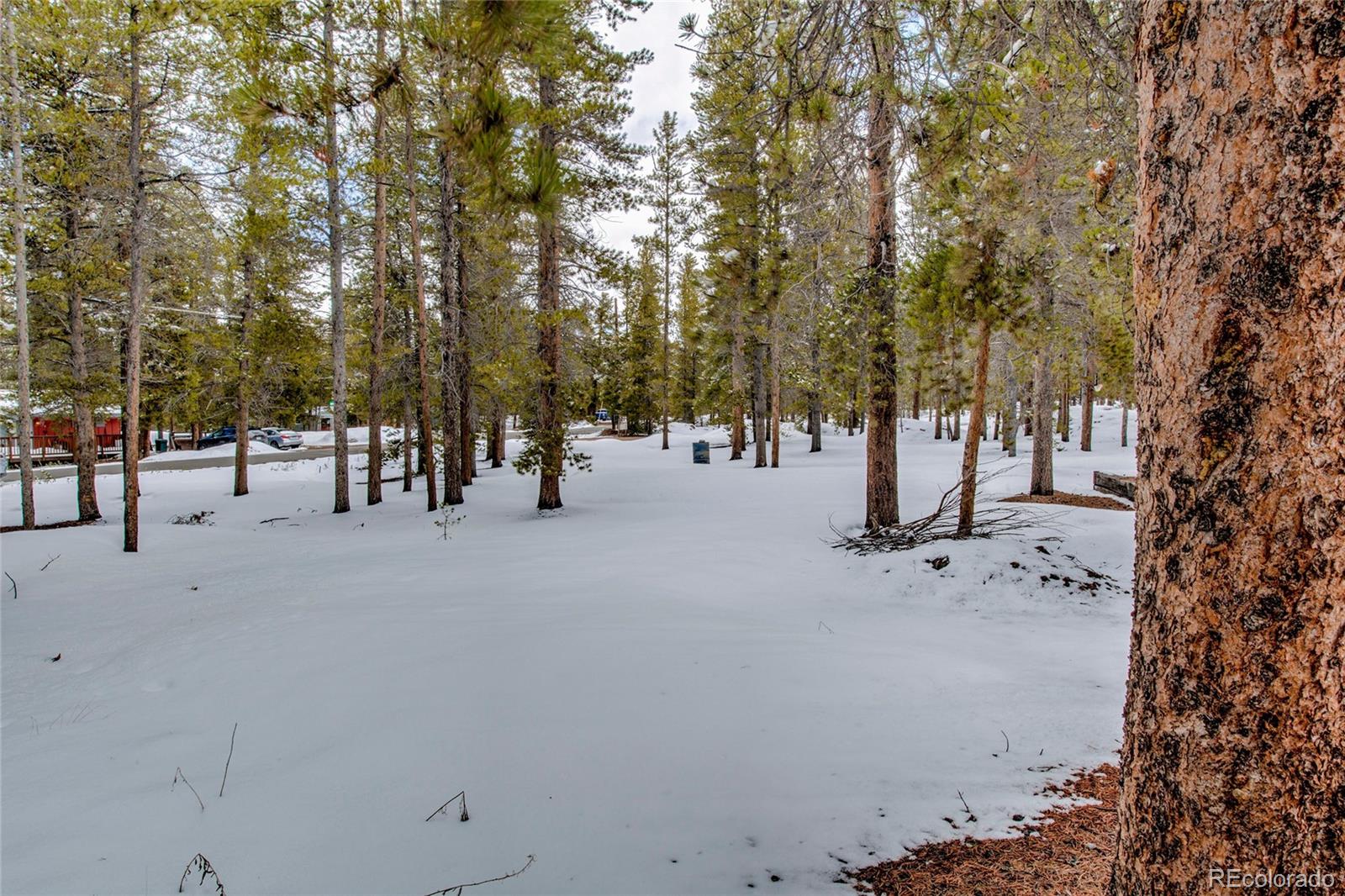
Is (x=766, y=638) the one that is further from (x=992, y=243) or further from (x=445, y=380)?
(x=445, y=380)

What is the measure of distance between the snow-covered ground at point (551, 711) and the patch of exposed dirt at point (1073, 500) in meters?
2.52

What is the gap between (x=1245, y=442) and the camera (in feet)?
3.88

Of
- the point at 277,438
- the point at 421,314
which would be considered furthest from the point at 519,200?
the point at 277,438

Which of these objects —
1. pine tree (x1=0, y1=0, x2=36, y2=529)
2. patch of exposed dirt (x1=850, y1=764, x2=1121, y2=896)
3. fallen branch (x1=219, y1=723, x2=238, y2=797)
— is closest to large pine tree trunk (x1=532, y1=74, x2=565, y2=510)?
pine tree (x1=0, y1=0, x2=36, y2=529)

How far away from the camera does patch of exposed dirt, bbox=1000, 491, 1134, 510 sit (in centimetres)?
1016

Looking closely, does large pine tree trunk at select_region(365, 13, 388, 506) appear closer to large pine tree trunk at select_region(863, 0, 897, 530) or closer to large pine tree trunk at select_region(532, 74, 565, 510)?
large pine tree trunk at select_region(532, 74, 565, 510)

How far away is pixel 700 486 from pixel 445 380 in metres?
6.35

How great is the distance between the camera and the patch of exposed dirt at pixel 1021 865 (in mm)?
2053

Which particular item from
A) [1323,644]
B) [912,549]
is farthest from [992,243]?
[1323,644]

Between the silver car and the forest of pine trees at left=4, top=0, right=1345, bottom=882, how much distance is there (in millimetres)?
17581

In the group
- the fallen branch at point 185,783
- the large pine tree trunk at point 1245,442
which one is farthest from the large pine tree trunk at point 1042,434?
the fallen branch at point 185,783

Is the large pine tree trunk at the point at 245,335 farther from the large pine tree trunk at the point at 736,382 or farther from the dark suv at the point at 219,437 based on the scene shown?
the dark suv at the point at 219,437

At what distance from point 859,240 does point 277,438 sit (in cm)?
3601

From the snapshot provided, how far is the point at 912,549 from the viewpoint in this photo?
6.96 m
